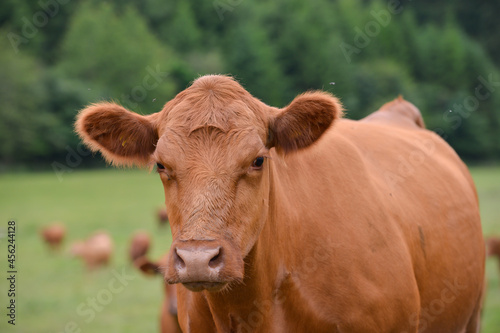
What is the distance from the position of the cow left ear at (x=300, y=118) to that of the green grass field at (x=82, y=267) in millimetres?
7220

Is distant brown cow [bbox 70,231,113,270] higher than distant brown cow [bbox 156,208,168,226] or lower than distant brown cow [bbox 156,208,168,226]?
lower

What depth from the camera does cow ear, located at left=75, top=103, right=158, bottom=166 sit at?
3.81 meters

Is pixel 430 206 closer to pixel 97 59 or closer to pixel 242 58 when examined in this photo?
pixel 242 58

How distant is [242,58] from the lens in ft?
220

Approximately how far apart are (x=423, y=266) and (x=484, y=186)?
1379 inches

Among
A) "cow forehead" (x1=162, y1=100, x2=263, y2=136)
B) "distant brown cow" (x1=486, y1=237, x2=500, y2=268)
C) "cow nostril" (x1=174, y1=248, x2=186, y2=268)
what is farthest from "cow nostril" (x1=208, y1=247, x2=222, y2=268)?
"distant brown cow" (x1=486, y1=237, x2=500, y2=268)

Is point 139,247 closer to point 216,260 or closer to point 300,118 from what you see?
point 300,118

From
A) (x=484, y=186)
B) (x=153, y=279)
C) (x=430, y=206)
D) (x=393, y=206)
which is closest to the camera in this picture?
(x=393, y=206)

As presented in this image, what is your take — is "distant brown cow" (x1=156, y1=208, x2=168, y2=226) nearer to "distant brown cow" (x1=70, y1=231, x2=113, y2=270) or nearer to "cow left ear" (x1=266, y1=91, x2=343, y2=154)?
"distant brown cow" (x1=70, y1=231, x2=113, y2=270)

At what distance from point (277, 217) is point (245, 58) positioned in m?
64.8

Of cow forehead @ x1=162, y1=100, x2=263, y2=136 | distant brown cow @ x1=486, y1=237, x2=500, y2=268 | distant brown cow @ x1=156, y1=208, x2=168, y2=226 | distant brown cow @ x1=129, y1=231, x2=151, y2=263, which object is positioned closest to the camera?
cow forehead @ x1=162, y1=100, x2=263, y2=136

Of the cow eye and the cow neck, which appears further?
the cow neck

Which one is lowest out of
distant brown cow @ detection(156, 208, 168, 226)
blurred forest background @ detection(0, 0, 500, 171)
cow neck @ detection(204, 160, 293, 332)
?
cow neck @ detection(204, 160, 293, 332)

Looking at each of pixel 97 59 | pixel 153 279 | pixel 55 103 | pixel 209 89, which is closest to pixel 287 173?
pixel 209 89
